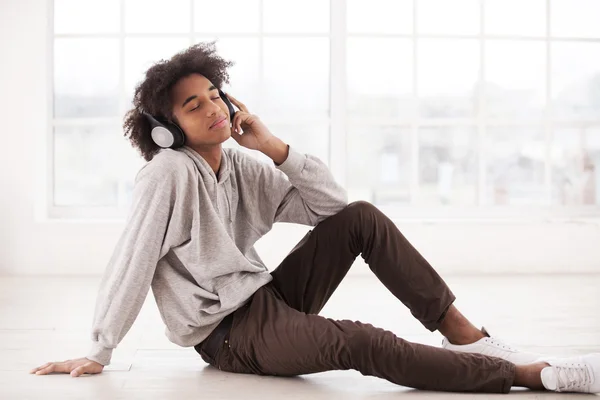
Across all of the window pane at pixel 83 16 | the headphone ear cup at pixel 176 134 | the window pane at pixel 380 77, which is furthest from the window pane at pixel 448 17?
the headphone ear cup at pixel 176 134

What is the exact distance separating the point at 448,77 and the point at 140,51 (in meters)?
1.92

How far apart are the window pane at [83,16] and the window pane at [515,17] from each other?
91.8 inches

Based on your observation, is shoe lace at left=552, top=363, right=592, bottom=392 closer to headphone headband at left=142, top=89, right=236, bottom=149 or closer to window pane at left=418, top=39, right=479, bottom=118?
headphone headband at left=142, top=89, right=236, bottom=149

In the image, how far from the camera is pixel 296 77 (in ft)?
15.9

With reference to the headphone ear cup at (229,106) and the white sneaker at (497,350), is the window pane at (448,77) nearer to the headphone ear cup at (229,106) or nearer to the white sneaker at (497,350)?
the headphone ear cup at (229,106)

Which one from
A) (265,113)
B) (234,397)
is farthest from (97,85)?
(234,397)

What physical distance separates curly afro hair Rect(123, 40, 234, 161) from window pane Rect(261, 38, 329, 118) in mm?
2480

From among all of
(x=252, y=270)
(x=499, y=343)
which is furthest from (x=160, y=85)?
(x=499, y=343)

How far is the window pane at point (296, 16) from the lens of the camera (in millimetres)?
4770

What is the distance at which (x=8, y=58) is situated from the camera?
14.9 feet

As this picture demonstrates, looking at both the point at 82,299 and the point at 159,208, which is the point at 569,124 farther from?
the point at 159,208

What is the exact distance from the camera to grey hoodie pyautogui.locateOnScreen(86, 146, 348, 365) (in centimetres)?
202

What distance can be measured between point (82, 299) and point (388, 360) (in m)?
2.15

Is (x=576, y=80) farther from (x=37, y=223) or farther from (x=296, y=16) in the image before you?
(x=37, y=223)
